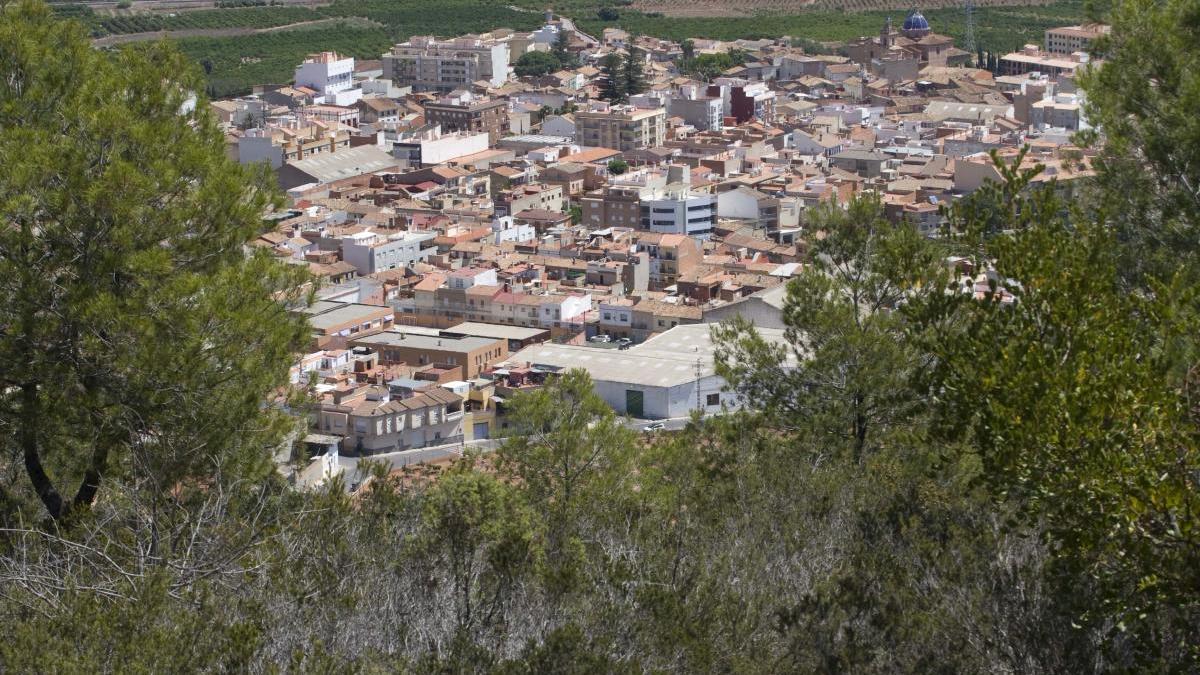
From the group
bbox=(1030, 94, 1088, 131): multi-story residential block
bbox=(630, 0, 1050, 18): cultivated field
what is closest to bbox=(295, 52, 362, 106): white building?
bbox=(1030, 94, 1088, 131): multi-story residential block

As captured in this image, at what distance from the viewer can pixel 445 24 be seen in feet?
140

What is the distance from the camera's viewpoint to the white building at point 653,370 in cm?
1319

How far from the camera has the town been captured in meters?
13.5

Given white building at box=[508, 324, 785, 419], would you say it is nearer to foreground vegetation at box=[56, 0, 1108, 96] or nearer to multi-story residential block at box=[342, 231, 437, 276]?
multi-story residential block at box=[342, 231, 437, 276]

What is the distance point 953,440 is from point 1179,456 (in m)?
0.79

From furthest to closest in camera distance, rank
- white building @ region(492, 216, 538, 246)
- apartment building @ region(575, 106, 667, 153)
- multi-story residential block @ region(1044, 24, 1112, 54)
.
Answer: multi-story residential block @ region(1044, 24, 1112, 54)
apartment building @ region(575, 106, 667, 153)
white building @ region(492, 216, 538, 246)

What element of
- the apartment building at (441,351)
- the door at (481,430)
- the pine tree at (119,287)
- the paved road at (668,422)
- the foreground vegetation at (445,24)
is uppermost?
the pine tree at (119,287)

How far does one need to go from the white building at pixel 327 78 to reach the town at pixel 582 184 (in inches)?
2.2

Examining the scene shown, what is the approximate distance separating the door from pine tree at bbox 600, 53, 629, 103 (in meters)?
18.8

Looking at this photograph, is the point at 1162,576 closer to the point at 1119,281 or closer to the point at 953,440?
the point at 953,440

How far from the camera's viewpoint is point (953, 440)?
352 centimetres

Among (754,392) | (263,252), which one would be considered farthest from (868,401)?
(263,252)

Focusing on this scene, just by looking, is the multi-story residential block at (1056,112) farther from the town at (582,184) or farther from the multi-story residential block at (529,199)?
the multi-story residential block at (529,199)

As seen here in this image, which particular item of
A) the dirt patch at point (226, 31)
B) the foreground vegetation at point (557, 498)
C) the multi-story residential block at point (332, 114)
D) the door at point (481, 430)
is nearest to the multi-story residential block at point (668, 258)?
the door at point (481, 430)
